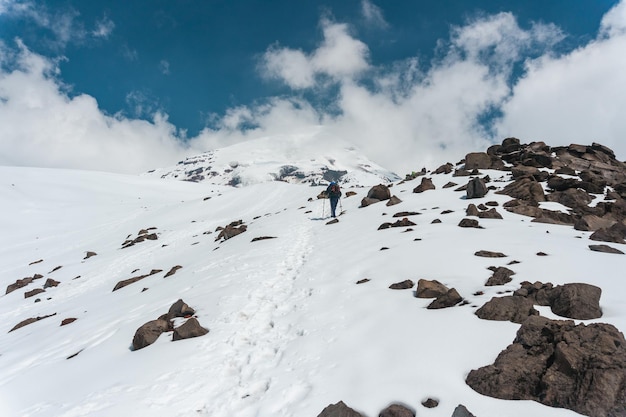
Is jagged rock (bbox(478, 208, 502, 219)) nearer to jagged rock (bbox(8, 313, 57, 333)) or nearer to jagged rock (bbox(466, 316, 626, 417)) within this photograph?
jagged rock (bbox(466, 316, 626, 417))

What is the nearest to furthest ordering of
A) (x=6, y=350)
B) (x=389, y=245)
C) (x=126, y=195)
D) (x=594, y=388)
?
1. (x=594, y=388)
2. (x=6, y=350)
3. (x=389, y=245)
4. (x=126, y=195)

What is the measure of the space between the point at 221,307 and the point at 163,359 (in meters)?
3.17

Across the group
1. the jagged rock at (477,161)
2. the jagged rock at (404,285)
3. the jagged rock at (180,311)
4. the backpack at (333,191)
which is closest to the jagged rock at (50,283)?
the jagged rock at (180,311)

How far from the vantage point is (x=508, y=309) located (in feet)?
24.1

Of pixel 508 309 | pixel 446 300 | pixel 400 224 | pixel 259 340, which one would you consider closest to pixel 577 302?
pixel 508 309

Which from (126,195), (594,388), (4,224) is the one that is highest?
(126,195)

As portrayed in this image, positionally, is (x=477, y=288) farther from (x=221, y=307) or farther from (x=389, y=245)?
(x=221, y=307)

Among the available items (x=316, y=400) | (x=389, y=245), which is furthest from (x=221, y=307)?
(x=389, y=245)

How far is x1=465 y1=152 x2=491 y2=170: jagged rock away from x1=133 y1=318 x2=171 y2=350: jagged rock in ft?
99.5

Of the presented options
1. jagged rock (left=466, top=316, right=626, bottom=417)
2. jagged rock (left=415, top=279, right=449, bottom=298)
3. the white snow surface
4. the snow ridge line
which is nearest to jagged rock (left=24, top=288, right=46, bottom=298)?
the white snow surface

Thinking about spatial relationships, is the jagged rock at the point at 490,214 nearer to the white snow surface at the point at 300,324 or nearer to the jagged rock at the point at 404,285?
the white snow surface at the point at 300,324

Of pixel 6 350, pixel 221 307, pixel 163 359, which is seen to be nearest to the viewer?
pixel 163 359

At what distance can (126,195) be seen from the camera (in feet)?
203

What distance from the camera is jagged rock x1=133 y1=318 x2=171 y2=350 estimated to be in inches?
379
